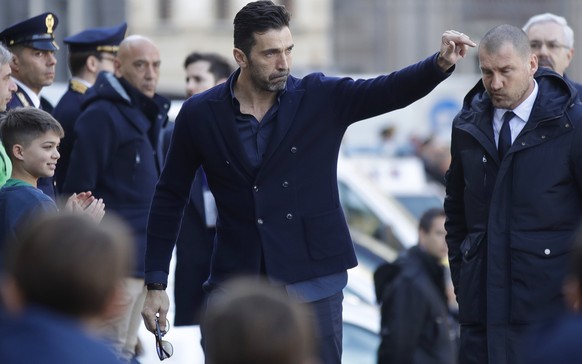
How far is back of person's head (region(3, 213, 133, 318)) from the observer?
3.13 m

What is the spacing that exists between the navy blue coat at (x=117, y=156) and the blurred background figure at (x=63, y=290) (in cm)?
424

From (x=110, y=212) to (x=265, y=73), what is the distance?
2.14 meters

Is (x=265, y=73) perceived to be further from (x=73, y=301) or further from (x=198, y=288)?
(x=73, y=301)

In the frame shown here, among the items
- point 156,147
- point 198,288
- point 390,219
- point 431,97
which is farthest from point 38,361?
point 431,97

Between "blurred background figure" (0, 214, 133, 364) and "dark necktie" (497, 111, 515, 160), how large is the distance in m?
2.90

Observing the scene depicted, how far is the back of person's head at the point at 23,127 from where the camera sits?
5.88m

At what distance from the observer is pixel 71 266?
3.12 m

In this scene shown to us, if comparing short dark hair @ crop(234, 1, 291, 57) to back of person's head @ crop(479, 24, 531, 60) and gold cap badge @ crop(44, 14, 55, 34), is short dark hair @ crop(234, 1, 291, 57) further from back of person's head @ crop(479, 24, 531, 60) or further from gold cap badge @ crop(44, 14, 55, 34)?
gold cap badge @ crop(44, 14, 55, 34)

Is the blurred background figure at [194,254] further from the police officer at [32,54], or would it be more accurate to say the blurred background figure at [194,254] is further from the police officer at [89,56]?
the police officer at [89,56]

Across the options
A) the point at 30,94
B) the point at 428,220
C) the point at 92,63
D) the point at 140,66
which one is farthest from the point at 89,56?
the point at 428,220

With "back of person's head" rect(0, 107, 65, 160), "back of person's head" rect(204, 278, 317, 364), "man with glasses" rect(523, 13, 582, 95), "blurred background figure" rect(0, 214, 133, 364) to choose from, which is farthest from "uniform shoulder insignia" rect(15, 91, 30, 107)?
"back of person's head" rect(204, 278, 317, 364)

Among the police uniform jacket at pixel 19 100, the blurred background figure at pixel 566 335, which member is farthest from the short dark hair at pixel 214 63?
the blurred background figure at pixel 566 335

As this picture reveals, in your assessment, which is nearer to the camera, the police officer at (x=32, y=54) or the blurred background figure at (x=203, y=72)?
the police officer at (x=32, y=54)

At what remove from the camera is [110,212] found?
24.5 feet
